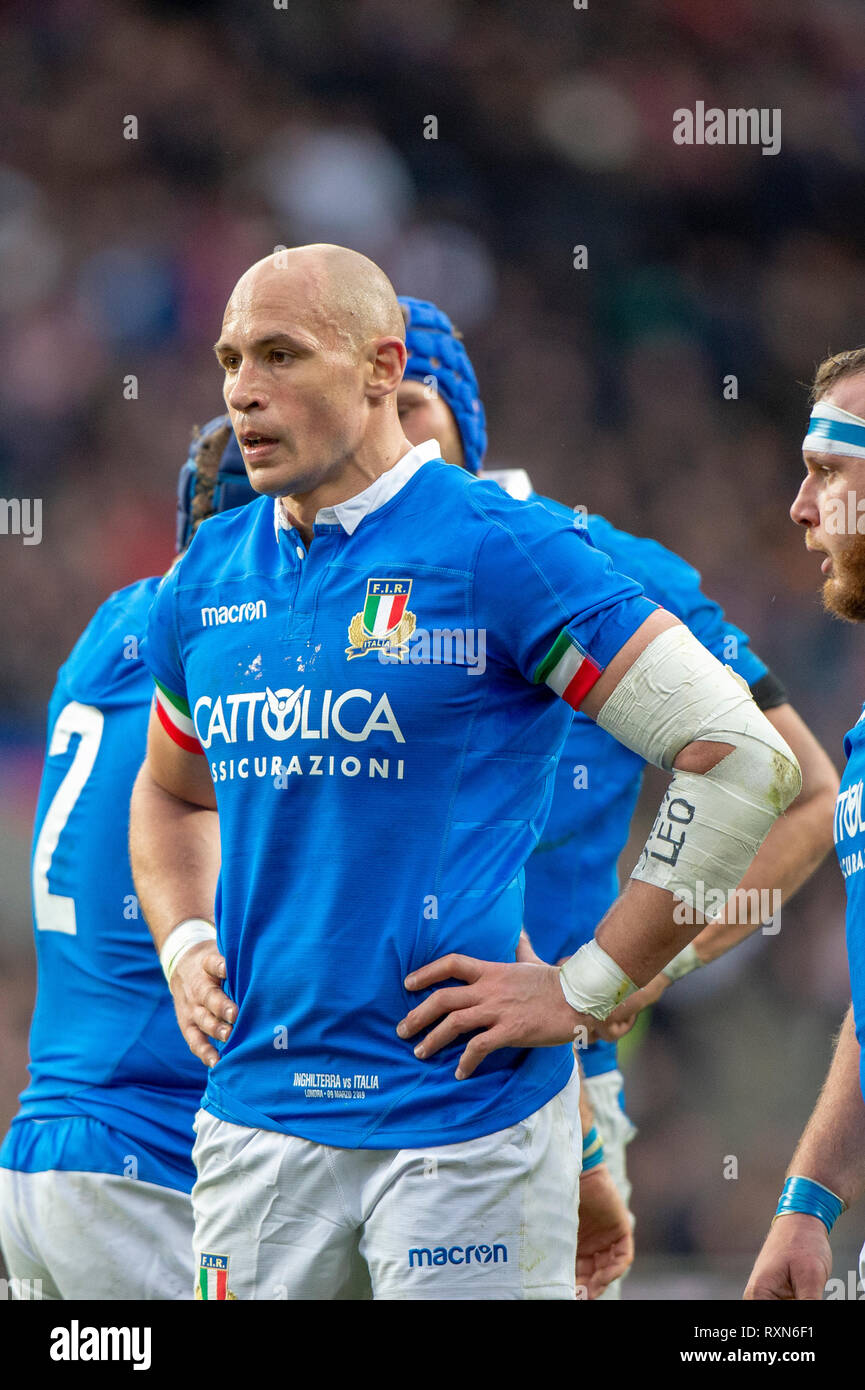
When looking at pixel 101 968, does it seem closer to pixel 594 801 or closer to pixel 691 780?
pixel 594 801

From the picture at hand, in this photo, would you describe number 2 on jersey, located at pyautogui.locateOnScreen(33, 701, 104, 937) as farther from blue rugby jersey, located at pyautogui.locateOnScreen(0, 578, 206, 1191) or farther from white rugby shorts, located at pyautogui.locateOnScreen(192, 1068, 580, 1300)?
white rugby shorts, located at pyautogui.locateOnScreen(192, 1068, 580, 1300)

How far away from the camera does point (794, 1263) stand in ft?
7.99

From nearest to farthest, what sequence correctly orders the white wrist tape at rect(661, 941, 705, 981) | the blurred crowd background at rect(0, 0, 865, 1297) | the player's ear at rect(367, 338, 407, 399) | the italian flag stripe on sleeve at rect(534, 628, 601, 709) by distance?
the italian flag stripe on sleeve at rect(534, 628, 601, 709) → the player's ear at rect(367, 338, 407, 399) → the white wrist tape at rect(661, 941, 705, 981) → the blurred crowd background at rect(0, 0, 865, 1297)

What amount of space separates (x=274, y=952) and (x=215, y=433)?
1.60 meters

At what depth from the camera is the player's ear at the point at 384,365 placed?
8.22ft

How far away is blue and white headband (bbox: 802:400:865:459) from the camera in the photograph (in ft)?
8.52

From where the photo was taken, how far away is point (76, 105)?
8.03m

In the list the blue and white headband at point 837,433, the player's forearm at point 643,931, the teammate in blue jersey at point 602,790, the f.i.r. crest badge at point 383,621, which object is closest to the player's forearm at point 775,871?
the teammate in blue jersey at point 602,790

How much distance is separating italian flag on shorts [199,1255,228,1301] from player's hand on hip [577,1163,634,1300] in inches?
42.6

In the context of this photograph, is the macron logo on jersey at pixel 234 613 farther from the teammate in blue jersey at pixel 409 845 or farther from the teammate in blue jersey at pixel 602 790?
the teammate in blue jersey at pixel 602 790

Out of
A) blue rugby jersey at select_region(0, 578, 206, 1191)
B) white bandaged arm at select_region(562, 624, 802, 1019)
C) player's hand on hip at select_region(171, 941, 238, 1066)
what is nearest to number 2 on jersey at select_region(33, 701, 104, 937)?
blue rugby jersey at select_region(0, 578, 206, 1191)

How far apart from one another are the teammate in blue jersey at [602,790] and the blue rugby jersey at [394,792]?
1.12 metres

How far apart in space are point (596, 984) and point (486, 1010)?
165 millimetres

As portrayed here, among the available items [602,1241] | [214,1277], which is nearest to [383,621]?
[214,1277]
